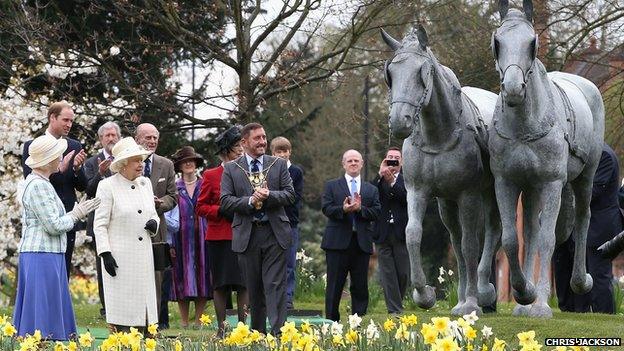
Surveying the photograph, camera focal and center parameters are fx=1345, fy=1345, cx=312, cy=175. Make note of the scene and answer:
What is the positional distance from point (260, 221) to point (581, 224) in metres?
3.09

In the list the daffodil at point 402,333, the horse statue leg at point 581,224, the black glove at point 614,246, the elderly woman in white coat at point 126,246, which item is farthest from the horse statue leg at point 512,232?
the black glove at point 614,246

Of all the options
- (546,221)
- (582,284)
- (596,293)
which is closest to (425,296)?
(546,221)

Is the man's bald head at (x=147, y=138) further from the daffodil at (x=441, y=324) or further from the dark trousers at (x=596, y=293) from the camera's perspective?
the daffodil at (x=441, y=324)

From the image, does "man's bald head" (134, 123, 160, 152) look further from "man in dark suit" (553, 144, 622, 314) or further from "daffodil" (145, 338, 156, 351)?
"daffodil" (145, 338, 156, 351)

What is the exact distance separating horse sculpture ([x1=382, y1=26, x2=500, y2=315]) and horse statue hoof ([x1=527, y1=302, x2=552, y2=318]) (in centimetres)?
59

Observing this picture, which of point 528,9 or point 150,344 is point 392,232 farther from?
point 150,344

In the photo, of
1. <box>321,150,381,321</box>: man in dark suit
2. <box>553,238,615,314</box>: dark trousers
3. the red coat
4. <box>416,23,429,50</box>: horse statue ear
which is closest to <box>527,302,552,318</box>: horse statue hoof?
<box>416,23,429,50</box>: horse statue ear

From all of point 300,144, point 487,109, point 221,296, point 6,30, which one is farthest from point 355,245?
point 300,144

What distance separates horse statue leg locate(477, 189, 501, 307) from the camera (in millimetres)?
11539

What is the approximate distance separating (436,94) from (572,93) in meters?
1.49

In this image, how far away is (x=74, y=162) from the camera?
13.2 metres

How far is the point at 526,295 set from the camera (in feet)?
36.3

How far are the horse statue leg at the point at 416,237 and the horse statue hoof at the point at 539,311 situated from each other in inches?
33.8

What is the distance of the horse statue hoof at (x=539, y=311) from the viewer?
1095cm
